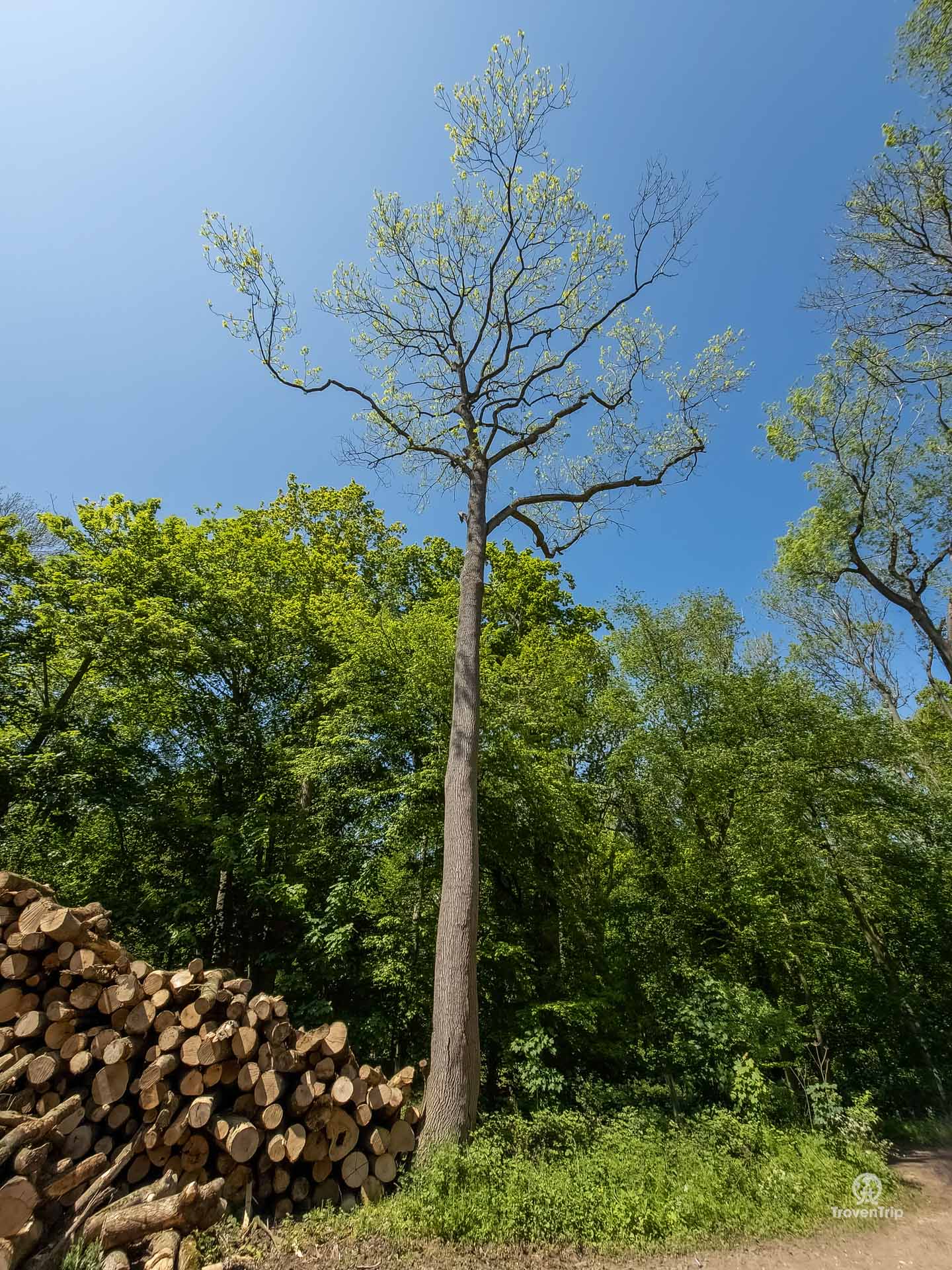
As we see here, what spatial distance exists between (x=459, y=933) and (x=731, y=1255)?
2487 mm

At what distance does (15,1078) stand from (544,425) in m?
8.48

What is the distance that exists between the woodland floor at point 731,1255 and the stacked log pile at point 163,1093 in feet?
1.90

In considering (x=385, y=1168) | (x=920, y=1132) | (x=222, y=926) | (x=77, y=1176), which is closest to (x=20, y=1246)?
(x=77, y=1176)

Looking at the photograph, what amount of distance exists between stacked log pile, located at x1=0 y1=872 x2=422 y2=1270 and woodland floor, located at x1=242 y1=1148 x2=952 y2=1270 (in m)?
0.58

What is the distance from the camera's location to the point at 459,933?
15.2 ft

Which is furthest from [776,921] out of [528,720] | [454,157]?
[454,157]

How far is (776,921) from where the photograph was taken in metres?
7.79

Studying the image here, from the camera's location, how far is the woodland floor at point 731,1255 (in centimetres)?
303

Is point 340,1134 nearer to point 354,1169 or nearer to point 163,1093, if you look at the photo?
point 354,1169

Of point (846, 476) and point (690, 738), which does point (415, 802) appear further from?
point (846, 476)

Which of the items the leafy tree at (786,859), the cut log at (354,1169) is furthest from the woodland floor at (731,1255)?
the leafy tree at (786,859)

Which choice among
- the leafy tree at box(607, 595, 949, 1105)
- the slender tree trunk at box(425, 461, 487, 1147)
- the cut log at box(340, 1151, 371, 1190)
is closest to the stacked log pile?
the cut log at box(340, 1151, 371, 1190)

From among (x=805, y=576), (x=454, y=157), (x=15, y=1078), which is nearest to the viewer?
(x=15, y=1078)

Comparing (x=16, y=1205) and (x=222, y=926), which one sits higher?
(x=222, y=926)
